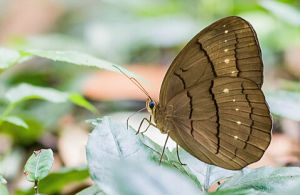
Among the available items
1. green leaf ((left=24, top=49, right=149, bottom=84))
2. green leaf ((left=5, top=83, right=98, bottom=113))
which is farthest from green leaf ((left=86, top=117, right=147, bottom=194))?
green leaf ((left=5, top=83, right=98, bottom=113))

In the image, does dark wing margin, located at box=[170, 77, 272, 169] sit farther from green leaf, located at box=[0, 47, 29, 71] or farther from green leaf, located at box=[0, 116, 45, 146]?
green leaf, located at box=[0, 116, 45, 146]

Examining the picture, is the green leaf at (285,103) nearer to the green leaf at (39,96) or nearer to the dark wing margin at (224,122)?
the dark wing margin at (224,122)

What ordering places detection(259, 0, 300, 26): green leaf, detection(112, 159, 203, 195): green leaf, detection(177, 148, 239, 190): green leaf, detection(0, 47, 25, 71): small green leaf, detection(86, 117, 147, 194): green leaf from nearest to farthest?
detection(112, 159, 203, 195): green leaf
detection(86, 117, 147, 194): green leaf
detection(177, 148, 239, 190): green leaf
detection(0, 47, 25, 71): small green leaf
detection(259, 0, 300, 26): green leaf

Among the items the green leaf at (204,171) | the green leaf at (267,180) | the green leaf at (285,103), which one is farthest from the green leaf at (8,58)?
the green leaf at (285,103)

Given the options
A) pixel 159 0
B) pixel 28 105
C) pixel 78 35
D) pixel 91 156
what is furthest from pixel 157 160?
pixel 159 0

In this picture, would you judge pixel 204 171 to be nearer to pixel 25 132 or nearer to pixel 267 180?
pixel 267 180

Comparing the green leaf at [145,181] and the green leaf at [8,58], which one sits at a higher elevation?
the green leaf at [145,181]

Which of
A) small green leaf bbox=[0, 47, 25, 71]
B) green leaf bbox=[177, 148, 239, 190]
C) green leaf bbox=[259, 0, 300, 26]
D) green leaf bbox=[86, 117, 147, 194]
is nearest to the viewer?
green leaf bbox=[86, 117, 147, 194]
